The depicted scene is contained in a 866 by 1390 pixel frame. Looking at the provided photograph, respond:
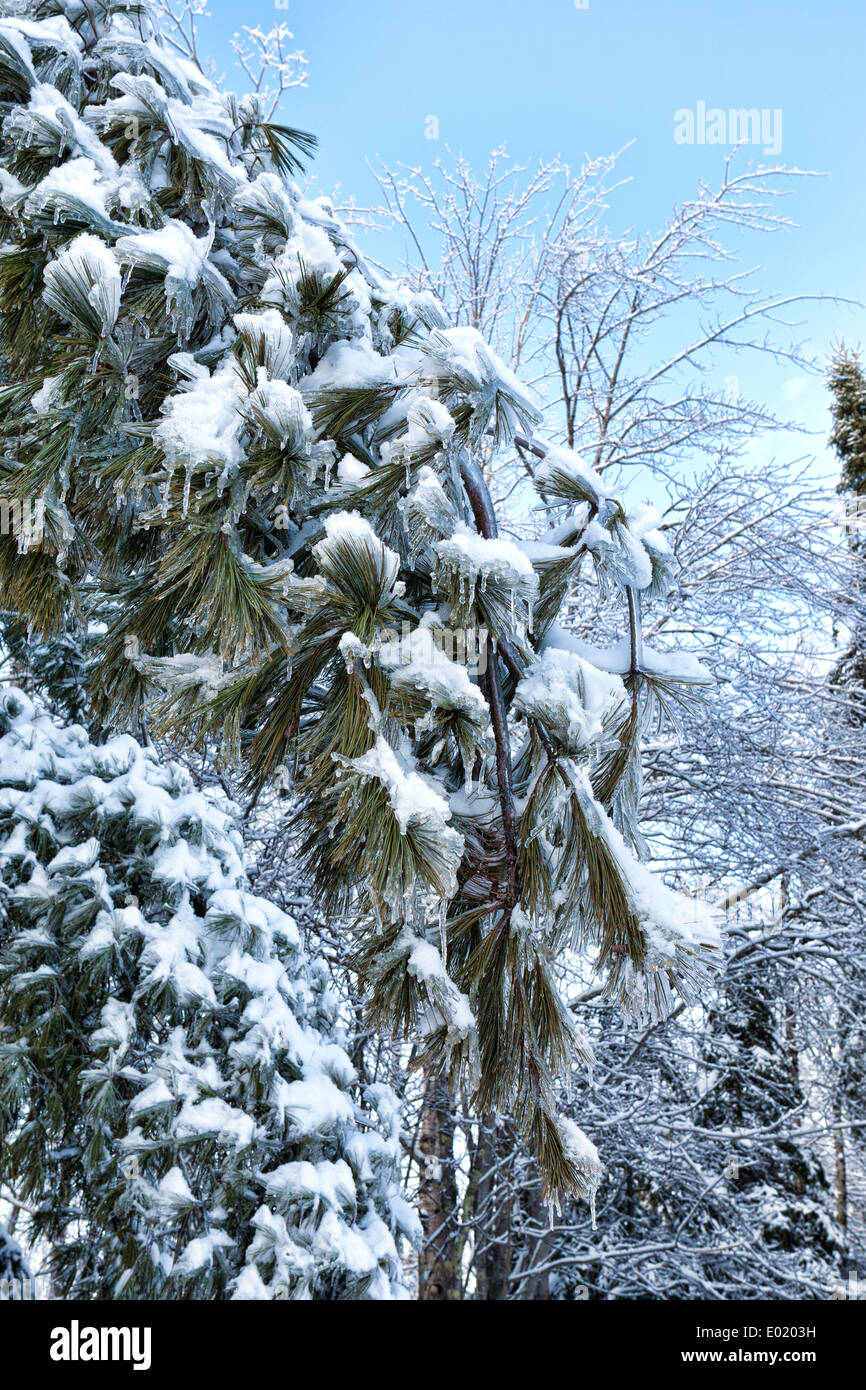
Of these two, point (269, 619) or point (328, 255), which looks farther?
point (328, 255)

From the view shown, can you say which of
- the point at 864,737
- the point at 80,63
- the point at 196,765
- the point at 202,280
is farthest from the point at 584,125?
the point at 202,280

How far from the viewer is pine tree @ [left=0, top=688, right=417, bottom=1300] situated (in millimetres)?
2146

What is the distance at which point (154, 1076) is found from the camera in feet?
7.26

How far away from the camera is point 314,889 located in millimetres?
1775

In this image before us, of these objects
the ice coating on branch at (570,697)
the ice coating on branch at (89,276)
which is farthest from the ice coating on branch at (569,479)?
the ice coating on branch at (89,276)

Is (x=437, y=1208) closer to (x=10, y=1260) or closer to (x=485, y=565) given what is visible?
(x=10, y=1260)

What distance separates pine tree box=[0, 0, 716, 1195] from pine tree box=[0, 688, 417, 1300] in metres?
0.86

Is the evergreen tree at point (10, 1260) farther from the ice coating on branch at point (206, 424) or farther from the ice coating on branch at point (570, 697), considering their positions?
the ice coating on branch at point (206, 424)

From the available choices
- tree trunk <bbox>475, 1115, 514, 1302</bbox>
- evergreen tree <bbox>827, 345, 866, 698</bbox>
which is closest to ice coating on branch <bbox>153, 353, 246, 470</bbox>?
tree trunk <bbox>475, 1115, 514, 1302</bbox>

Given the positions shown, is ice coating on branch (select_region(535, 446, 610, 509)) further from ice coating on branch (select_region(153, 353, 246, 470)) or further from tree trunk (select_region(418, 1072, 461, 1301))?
tree trunk (select_region(418, 1072, 461, 1301))

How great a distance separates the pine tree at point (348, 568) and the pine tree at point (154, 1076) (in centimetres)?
86

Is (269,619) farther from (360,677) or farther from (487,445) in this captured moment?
(487,445)

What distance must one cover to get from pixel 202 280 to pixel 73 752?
1724 millimetres

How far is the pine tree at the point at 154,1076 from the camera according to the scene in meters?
2.15
